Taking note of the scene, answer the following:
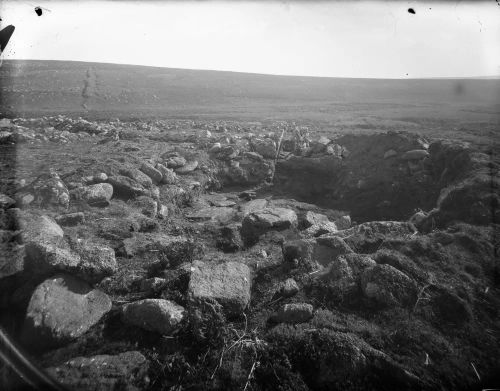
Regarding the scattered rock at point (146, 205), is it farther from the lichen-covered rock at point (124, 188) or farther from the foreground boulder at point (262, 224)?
the foreground boulder at point (262, 224)

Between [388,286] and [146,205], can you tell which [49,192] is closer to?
[146,205]

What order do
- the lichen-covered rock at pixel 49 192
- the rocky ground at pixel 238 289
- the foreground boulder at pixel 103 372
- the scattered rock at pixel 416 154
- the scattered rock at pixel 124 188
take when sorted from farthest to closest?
the scattered rock at pixel 416 154, the scattered rock at pixel 124 188, the lichen-covered rock at pixel 49 192, the rocky ground at pixel 238 289, the foreground boulder at pixel 103 372

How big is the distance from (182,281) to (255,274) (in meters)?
1.02

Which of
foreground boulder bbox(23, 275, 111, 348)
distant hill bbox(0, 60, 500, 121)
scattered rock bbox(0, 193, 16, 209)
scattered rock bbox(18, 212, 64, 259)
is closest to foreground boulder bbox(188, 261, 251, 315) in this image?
foreground boulder bbox(23, 275, 111, 348)

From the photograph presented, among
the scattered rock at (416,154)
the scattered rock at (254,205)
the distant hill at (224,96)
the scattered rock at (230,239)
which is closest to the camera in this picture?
the scattered rock at (230,239)

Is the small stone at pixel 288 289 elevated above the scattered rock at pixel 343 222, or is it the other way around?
the small stone at pixel 288 289

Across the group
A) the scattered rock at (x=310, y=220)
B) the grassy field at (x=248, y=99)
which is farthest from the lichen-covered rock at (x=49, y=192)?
the grassy field at (x=248, y=99)

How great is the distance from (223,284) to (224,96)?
37.2 m

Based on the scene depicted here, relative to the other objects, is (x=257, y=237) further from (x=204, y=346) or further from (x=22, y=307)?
(x=22, y=307)

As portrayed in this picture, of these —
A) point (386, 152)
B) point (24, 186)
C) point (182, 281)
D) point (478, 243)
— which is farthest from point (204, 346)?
point (386, 152)

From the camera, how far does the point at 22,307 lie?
10.3 feet

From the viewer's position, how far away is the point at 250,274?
4062mm

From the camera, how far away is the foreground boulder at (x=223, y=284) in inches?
132

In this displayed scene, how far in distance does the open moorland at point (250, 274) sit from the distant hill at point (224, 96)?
16538 millimetres
